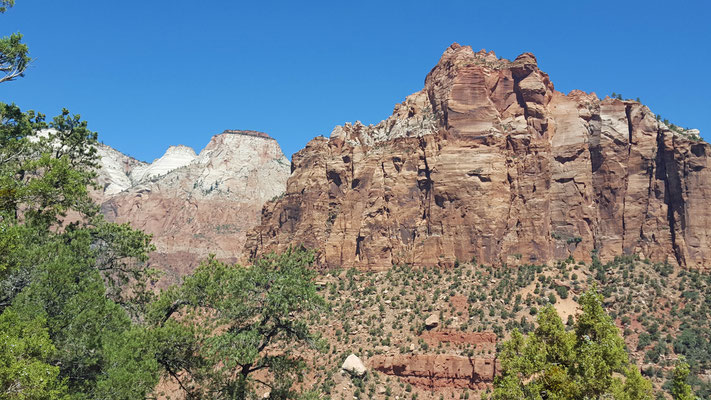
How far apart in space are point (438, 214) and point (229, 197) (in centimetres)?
10922

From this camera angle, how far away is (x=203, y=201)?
554 feet

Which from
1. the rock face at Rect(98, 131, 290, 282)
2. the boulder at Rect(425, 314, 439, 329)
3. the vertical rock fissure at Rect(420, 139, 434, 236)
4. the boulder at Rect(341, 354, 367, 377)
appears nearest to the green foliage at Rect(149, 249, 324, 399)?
the boulder at Rect(341, 354, 367, 377)

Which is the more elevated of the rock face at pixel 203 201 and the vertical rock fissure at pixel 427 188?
the rock face at pixel 203 201

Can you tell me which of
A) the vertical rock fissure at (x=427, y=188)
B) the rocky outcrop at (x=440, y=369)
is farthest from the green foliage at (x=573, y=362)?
the vertical rock fissure at (x=427, y=188)

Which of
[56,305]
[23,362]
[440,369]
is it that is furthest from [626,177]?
[23,362]

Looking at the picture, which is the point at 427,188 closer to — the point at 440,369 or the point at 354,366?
the point at 440,369

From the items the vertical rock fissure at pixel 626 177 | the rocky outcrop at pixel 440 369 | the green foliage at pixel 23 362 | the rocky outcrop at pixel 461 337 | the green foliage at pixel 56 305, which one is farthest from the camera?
the vertical rock fissure at pixel 626 177

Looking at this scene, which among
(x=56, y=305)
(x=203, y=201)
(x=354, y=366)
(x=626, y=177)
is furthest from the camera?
(x=203, y=201)

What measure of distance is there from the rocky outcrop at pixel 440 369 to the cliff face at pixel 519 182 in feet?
64.5

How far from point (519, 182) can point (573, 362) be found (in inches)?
2180

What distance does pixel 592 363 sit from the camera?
20719mm

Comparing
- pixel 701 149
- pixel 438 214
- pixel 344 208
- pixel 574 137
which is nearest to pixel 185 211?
pixel 344 208

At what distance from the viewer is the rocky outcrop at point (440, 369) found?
53.4 metres

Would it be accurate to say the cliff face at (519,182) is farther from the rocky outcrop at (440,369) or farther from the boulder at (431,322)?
the rocky outcrop at (440,369)
